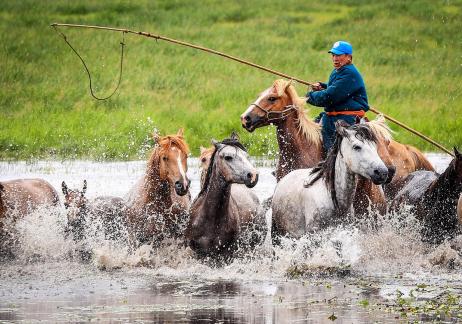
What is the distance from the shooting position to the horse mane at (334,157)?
11.6m

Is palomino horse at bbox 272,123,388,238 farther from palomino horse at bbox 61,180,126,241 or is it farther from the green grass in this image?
the green grass

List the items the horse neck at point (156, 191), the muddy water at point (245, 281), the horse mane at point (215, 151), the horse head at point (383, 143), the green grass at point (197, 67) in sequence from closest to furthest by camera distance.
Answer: the muddy water at point (245, 281) < the horse head at point (383, 143) < the horse mane at point (215, 151) < the horse neck at point (156, 191) < the green grass at point (197, 67)

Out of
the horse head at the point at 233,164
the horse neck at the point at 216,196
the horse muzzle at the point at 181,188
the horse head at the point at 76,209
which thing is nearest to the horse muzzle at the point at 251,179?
the horse head at the point at 233,164

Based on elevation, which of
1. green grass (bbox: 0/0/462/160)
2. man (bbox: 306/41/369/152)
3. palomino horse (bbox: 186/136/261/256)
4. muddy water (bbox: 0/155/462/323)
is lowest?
muddy water (bbox: 0/155/462/323)

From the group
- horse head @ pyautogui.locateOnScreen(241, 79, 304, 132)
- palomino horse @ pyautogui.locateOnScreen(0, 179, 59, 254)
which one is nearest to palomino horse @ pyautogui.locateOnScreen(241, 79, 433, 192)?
horse head @ pyautogui.locateOnScreen(241, 79, 304, 132)

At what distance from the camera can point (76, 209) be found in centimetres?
1366

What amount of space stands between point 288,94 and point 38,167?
7830 mm

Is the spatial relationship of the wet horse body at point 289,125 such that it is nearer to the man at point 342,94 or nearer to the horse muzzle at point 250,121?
the horse muzzle at point 250,121

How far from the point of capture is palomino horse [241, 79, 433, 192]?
13500 millimetres

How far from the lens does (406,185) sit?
542 inches

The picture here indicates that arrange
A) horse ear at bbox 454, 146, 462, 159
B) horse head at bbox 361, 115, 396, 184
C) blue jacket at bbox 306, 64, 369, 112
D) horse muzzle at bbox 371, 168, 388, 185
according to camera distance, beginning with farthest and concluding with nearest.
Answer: blue jacket at bbox 306, 64, 369, 112, horse ear at bbox 454, 146, 462, 159, horse head at bbox 361, 115, 396, 184, horse muzzle at bbox 371, 168, 388, 185

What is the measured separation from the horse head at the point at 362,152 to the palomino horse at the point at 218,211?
3.39ft

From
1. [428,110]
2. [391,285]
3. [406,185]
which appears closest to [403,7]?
[428,110]

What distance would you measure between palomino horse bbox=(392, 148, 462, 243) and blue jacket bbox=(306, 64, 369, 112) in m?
1.24
